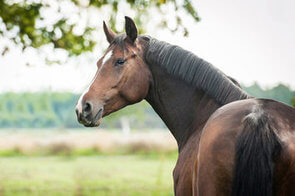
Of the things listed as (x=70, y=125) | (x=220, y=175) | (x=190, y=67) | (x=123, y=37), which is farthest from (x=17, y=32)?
(x=70, y=125)

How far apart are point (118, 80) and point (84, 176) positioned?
515 inches

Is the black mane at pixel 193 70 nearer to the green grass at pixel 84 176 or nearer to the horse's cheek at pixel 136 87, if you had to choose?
the horse's cheek at pixel 136 87

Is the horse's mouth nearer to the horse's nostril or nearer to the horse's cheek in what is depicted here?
the horse's nostril

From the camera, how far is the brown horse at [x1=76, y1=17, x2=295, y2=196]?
1.82 metres

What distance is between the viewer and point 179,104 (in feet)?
10.2

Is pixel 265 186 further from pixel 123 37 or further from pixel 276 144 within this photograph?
pixel 123 37

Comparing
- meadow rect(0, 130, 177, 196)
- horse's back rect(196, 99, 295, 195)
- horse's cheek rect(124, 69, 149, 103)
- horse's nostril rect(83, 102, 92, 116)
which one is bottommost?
meadow rect(0, 130, 177, 196)

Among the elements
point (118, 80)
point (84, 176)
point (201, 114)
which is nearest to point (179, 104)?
point (201, 114)

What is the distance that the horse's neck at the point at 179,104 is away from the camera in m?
2.97

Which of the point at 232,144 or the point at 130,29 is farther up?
the point at 130,29

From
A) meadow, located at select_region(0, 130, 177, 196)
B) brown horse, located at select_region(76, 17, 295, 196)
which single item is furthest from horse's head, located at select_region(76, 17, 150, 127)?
meadow, located at select_region(0, 130, 177, 196)

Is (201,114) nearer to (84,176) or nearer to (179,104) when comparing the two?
(179,104)

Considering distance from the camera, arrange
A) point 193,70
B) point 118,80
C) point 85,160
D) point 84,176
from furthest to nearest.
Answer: point 85,160 → point 84,176 → point 118,80 → point 193,70

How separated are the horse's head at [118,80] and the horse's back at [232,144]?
1.21m
